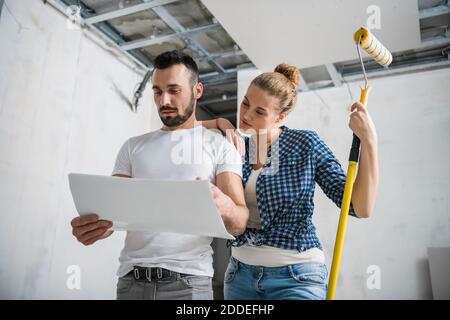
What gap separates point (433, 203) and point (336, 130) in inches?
41.4

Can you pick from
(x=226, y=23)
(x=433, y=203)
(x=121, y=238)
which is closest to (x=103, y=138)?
(x=121, y=238)

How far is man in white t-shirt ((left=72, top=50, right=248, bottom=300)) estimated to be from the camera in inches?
39.9

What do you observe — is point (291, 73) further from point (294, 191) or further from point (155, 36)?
point (155, 36)

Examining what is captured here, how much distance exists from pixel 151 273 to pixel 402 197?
2.89m

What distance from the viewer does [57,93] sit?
2686mm

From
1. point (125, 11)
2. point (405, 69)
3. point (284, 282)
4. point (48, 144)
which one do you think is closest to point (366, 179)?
point (284, 282)

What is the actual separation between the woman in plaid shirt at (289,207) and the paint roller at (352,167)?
0.04 m

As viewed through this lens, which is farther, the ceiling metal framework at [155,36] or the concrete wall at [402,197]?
the concrete wall at [402,197]

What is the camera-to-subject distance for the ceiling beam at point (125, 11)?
2.79m

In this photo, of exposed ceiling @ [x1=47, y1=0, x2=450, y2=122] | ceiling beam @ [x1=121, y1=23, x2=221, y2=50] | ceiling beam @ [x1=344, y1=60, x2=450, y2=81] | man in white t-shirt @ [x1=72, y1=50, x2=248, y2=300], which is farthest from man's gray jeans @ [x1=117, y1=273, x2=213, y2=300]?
ceiling beam @ [x1=344, y1=60, x2=450, y2=81]

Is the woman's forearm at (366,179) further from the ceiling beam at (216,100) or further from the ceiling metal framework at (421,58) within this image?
the ceiling beam at (216,100)

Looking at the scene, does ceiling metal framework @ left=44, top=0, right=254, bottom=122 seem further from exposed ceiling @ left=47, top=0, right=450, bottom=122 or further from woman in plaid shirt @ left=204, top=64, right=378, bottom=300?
woman in plaid shirt @ left=204, top=64, right=378, bottom=300

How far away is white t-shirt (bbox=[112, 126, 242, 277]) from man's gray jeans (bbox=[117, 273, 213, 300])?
0.02 m

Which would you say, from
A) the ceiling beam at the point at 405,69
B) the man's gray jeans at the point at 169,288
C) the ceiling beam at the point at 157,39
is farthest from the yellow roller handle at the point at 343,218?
the ceiling beam at the point at 405,69
